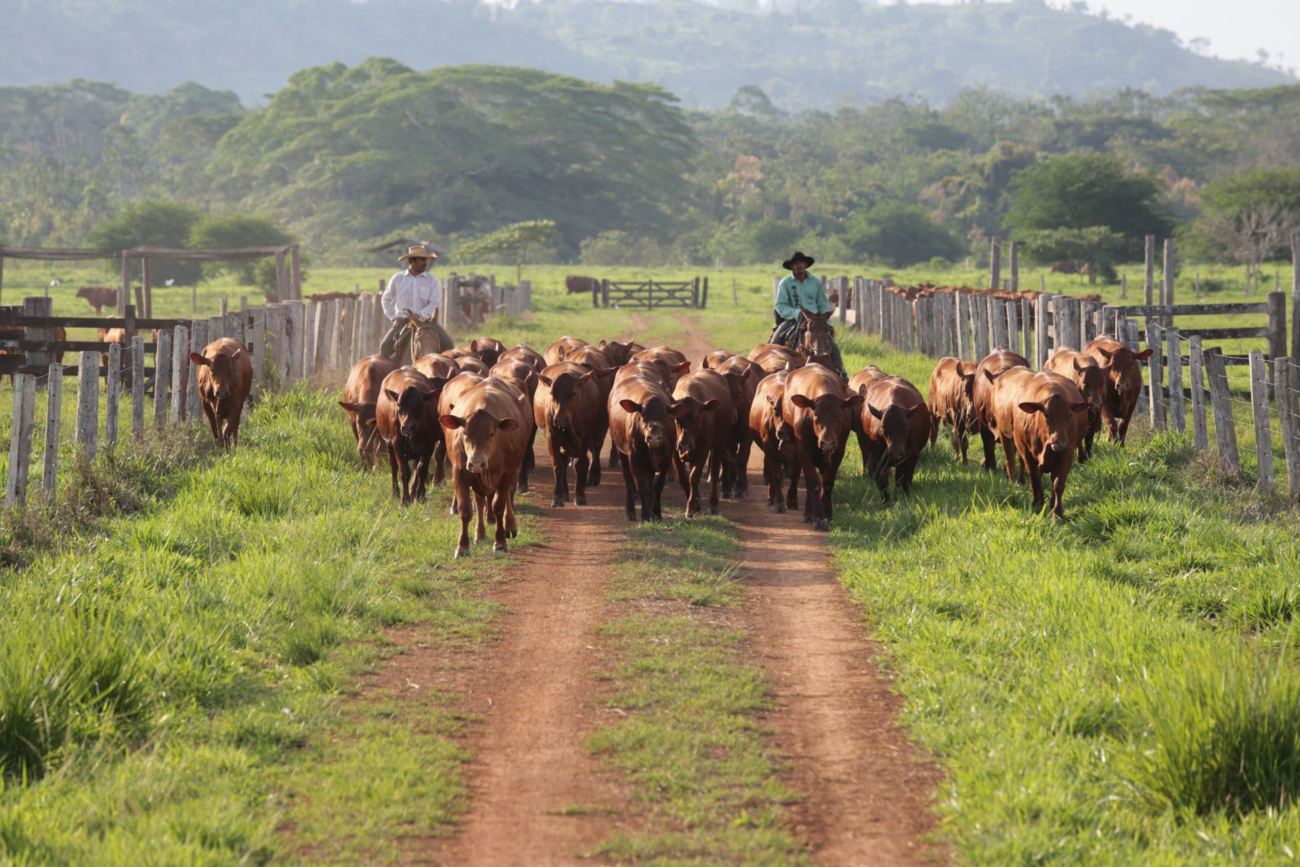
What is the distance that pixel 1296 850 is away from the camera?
5527 millimetres

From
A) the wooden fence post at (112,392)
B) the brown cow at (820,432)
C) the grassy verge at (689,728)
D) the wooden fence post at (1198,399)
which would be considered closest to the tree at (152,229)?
the wooden fence post at (112,392)

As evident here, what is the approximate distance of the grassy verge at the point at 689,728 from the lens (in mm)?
5727

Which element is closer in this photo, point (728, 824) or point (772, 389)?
point (728, 824)

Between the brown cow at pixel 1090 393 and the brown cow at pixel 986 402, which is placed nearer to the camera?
the brown cow at pixel 1090 393

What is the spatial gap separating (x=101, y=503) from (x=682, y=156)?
82.4 metres

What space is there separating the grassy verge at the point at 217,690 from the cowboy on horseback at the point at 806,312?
6.05 m

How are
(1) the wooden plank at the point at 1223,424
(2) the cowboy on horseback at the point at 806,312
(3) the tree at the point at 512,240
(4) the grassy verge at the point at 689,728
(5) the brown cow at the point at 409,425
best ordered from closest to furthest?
(4) the grassy verge at the point at 689,728 < (5) the brown cow at the point at 409,425 < (1) the wooden plank at the point at 1223,424 < (2) the cowboy on horseback at the point at 806,312 < (3) the tree at the point at 512,240

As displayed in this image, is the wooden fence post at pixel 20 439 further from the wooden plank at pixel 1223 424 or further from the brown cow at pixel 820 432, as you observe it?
the wooden plank at pixel 1223 424

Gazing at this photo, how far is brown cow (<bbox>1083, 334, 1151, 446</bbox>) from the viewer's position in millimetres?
14656

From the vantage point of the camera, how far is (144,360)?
18.7 meters

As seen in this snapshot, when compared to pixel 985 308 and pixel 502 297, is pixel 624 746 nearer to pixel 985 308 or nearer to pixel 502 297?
pixel 985 308

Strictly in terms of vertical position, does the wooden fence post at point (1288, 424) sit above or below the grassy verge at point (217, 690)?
above

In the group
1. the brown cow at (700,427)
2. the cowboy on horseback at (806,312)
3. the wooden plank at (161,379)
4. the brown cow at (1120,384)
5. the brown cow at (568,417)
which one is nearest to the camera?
the brown cow at (700,427)

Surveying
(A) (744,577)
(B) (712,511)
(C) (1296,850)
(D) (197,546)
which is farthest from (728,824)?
(B) (712,511)
